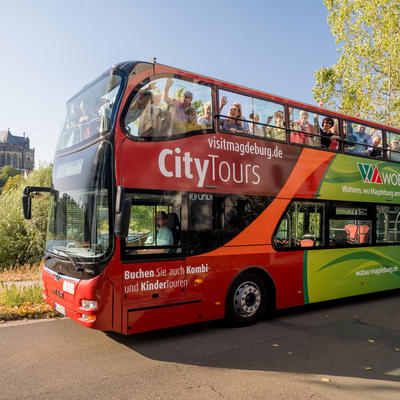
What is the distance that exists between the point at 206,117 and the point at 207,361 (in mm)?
3652

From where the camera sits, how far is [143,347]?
5.41m

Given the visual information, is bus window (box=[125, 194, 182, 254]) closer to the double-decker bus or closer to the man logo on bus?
the double-decker bus

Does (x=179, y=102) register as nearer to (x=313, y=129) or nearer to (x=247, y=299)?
(x=313, y=129)

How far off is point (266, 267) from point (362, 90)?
1950 centimetres

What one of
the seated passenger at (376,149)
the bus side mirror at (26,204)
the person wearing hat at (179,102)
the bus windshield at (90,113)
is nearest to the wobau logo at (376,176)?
the seated passenger at (376,149)

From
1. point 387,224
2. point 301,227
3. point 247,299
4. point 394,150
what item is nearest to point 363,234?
point 387,224

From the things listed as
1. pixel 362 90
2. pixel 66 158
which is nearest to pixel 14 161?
pixel 362 90

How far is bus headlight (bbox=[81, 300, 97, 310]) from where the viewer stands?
195 inches

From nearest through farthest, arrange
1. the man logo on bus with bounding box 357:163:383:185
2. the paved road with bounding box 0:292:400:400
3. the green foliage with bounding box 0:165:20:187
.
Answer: the paved road with bounding box 0:292:400:400 → the man logo on bus with bounding box 357:163:383:185 → the green foliage with bounding box 0:165:20:187

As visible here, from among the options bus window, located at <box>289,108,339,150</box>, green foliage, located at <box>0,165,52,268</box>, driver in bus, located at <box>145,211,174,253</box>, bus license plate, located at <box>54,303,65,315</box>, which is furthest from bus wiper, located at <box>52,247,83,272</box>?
green foliage, located at <box>0,165,52,268</box>

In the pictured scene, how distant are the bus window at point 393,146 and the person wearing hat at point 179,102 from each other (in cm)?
574

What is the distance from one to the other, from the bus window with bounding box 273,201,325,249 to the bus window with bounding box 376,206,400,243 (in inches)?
79.3

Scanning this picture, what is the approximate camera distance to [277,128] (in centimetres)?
719

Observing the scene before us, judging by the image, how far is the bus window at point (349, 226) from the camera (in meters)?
7.84
